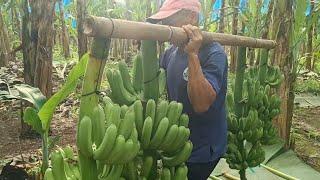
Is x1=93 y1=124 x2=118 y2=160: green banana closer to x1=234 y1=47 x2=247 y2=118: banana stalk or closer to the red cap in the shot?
the red cap

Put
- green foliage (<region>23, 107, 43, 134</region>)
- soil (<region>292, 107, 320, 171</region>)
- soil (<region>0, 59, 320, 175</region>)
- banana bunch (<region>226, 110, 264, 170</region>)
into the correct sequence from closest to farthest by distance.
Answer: green foliage (<region>23, 107, 43, 134</region>) < banana bunch (<region>226, 110, 264, 170</region>) < soil (<region>0, 59, 320, 175</region>) < soil (<region>292, 107, 320, 171</region>)

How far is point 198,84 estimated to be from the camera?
182cm

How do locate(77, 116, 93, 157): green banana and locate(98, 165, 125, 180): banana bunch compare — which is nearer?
locate(77, 116, 93, 157): green banana

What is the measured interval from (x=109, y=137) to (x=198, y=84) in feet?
2.18

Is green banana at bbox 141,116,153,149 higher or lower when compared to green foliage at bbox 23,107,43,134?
higher

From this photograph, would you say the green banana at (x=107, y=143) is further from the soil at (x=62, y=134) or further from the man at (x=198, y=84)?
the soil at (x=62, y=134)

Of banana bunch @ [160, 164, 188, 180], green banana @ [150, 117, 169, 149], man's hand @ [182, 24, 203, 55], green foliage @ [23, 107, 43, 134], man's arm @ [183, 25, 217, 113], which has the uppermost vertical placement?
man's hand @ [182, 24, 203, 55]

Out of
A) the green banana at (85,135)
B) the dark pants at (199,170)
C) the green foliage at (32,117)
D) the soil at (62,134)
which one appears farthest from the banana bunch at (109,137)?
the soil at (62,134)

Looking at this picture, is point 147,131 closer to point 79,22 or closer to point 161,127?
point 161,127

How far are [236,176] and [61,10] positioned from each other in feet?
32.3

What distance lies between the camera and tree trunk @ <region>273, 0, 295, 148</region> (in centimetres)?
413

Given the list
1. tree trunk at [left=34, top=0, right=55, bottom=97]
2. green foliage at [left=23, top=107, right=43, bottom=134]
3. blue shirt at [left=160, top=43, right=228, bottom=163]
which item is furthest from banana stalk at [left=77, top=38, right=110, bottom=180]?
tree trunk at [left=34, top=0, right=55, bottom=97]

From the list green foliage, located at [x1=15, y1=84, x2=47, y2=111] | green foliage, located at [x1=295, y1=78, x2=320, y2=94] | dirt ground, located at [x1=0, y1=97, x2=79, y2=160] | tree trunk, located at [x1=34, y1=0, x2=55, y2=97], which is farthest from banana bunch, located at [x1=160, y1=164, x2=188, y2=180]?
Answer: green foliage, located at [x1=295, y1=78, x2=320, y2=94]

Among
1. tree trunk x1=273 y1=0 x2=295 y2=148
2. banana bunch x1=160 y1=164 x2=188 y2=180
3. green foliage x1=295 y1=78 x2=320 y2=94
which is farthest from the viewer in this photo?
green foliage x1=295 y1=78 x2=320 y2=94
